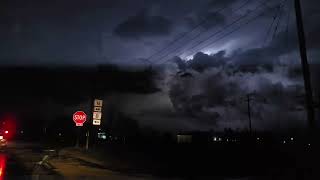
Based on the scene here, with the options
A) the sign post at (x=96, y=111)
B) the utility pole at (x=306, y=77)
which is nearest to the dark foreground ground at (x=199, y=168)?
the utility pole at (x=306, y=77)

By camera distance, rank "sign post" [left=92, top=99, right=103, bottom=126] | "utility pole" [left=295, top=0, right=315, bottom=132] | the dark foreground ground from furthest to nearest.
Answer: "sign post" [left=92, top=99, right=103, bottom=126], the dark foreground ground, "utility pole" [left=295, top=0, right=315, bottom=132]

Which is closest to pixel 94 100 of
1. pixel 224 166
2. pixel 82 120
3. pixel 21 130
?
pixel 82 120

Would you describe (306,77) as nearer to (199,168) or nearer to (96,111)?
(199,168)

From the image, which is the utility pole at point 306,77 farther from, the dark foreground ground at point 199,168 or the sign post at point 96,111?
the sign post at point 96,111

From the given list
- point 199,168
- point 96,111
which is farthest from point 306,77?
point 96,111

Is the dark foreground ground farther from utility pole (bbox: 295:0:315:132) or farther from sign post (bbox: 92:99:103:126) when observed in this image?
→ sign post (bbox: 92:99:103:126)

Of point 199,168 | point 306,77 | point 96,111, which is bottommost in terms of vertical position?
point 199,168

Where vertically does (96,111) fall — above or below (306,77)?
above

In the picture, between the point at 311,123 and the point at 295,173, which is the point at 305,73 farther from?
the point at 295,173

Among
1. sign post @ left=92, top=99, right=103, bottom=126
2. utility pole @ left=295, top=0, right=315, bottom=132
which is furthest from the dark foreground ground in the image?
sign post @ left=92, top=99, right=103, bottom=126

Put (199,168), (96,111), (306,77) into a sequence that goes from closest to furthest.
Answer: (306,77) → (199,168) → (96,111)

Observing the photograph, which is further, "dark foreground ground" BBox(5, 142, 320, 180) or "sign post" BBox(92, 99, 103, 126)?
"sign post" BBox(92, 99, 103, 126)

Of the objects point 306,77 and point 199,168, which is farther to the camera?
point 199,168

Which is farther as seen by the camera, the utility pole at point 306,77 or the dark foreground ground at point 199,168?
the dark foreground ground at point 199,168
